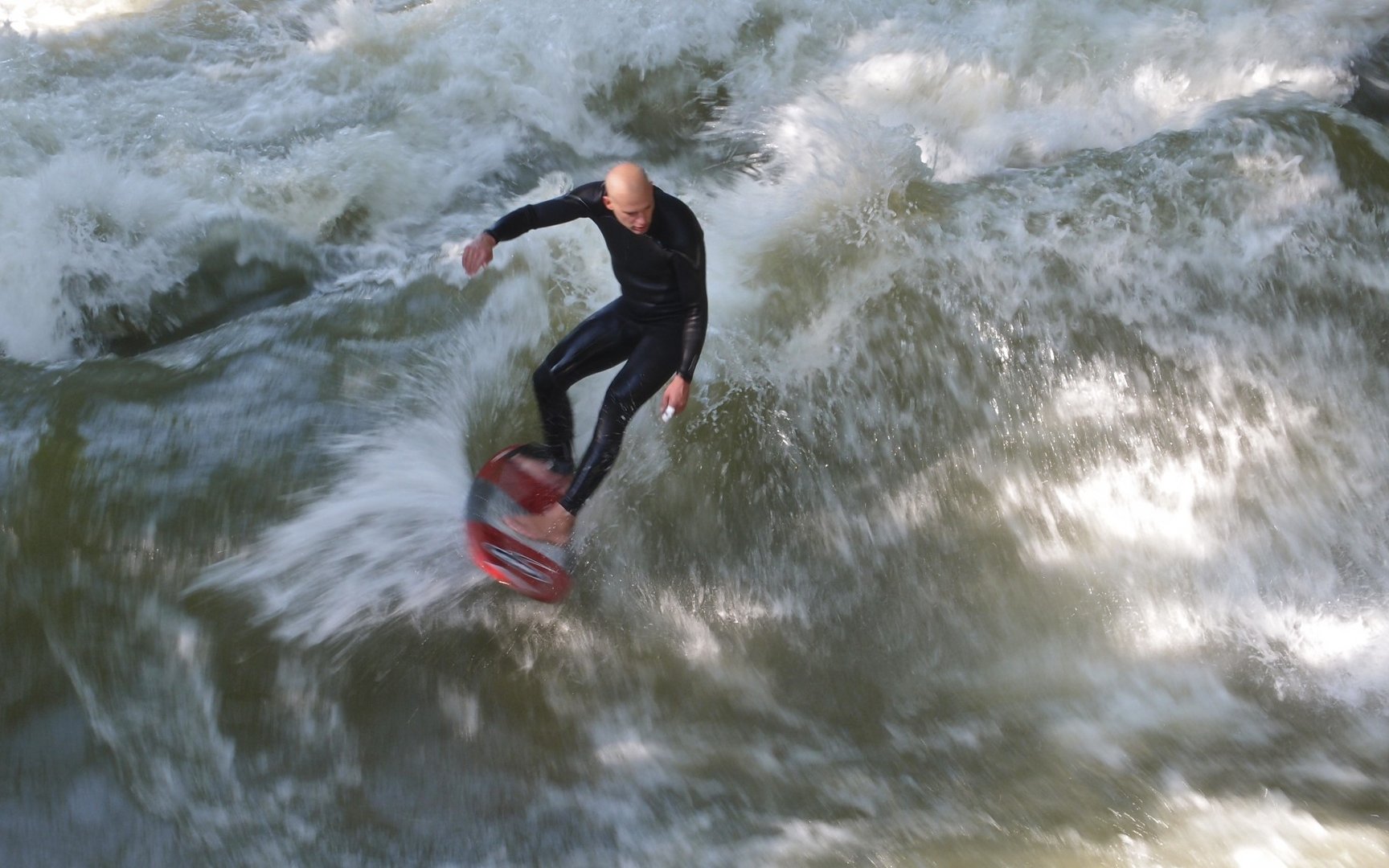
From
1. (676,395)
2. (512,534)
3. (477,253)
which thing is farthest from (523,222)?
(512,534)

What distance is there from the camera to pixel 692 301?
2988mm

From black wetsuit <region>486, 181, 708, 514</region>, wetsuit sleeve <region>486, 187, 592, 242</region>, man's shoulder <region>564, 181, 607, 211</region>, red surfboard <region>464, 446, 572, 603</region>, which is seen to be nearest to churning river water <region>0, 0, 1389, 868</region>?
red surfboard <region>464, 446, 572, 603</region>

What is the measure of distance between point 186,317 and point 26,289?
A: 618mm

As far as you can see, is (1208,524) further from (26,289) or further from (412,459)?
(26,289)

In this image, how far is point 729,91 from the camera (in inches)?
223

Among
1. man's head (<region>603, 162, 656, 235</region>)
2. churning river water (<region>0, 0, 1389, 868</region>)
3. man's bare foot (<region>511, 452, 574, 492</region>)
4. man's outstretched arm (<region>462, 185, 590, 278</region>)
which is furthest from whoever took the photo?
man's bare foot (<region>511, 452, 574, 492</region>)

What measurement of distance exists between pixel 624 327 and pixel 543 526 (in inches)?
27.4

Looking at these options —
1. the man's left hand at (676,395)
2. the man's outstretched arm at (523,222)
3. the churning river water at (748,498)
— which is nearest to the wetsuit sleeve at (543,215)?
the man's outstretched arm at (523,222)

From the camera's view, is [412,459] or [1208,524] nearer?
[412,459]

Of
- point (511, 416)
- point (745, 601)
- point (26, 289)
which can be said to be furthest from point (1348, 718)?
point (26, 289)

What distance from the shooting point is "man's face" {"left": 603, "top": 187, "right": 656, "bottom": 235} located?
2.64m

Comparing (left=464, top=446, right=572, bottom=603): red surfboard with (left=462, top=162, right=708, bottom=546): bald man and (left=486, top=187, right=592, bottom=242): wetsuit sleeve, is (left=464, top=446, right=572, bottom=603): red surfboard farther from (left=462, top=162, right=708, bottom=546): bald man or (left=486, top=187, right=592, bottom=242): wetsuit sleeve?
(left=486, top=187, right=592, bottom=242): wetsuit sleeve

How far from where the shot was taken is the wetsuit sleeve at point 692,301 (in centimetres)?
291

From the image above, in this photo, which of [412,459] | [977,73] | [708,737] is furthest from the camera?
[977,73]
